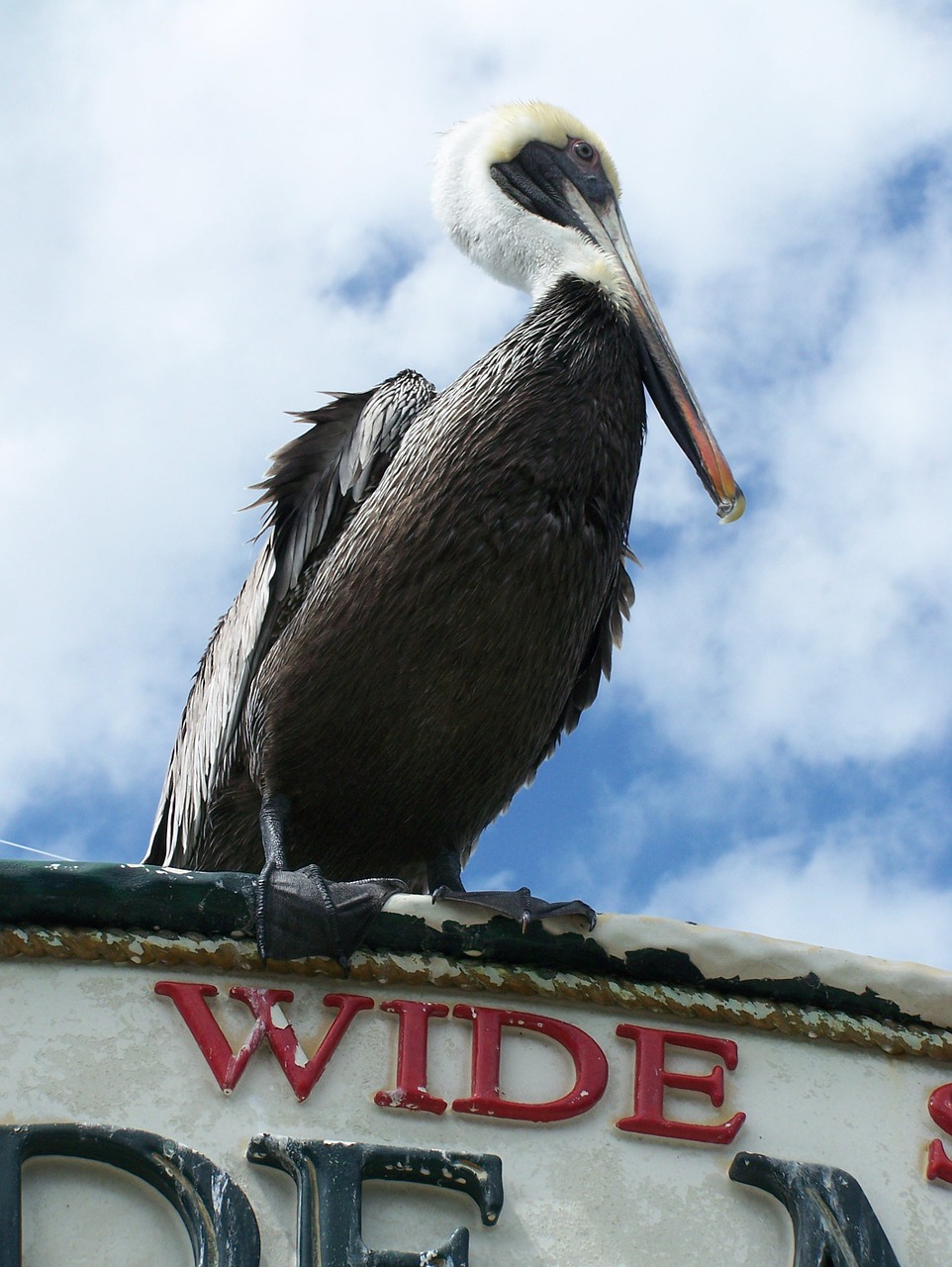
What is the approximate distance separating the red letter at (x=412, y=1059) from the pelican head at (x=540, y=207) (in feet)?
9.38

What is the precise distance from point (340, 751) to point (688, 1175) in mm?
2020

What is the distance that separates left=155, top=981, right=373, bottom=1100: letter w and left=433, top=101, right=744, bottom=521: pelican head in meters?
2.95

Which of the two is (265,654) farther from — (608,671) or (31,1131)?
(31,1131)

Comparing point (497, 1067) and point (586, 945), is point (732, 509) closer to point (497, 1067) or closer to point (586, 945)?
point (586, 945)

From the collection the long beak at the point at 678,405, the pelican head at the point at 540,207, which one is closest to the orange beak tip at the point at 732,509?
the long beak at the point at 678,405

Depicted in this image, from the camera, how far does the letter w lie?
3.66 m

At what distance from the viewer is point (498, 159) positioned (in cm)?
708

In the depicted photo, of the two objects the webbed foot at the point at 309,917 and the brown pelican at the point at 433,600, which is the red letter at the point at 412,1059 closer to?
the webbed foot at the point at 309,917

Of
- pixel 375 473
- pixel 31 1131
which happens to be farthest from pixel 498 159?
pixel 31 1131

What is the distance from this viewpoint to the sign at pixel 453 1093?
137 inches

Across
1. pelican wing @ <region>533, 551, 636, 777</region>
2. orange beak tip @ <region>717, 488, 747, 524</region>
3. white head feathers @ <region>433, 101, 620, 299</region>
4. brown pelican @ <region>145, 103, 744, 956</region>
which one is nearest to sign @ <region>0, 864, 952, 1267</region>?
brown pelican @ <region>145, 103, 744, 956</region>

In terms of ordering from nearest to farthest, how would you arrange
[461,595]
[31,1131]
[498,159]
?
1. [31,1131]
2. [461,595]
3. [498,159]

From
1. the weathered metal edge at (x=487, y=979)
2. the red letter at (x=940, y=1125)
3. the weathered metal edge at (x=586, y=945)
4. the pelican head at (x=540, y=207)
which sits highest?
the pelican head at (x=540, y=207)

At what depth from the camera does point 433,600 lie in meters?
5.34
